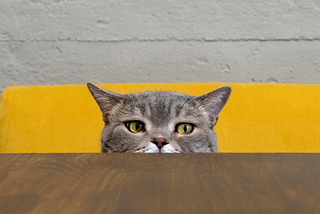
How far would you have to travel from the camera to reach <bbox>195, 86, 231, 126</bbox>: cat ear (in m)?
1.21

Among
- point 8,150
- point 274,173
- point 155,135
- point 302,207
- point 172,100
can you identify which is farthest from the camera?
point 8,150

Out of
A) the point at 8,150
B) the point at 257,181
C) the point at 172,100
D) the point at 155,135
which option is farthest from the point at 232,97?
the point at 8,150

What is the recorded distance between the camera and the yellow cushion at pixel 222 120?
141 cm

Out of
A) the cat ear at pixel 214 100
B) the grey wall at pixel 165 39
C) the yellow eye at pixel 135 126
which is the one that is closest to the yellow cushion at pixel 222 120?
the cat ear at pixel 214 100

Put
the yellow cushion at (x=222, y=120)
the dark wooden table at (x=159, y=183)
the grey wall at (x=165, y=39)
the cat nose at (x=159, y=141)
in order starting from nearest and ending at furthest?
1. the dark wooden table at (x=159, y=183)
2. the cat nose at (x=159, y=141)
3. the yellow cushion at (x=222, y=120)
4. the grey wall at (x=165, y=39)

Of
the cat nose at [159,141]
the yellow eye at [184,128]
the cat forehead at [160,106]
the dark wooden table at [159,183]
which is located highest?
the cat forehead at [160,106]

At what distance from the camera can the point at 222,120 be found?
Answer: 1.45 metres

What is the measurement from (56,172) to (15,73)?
5.49ft

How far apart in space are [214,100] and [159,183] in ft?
2.61

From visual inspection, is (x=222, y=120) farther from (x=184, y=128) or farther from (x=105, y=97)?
Result: (x=105, y=97)

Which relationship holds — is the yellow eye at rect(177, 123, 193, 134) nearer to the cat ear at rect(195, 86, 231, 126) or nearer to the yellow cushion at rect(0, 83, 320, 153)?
the cat ear at rect(195, 86, 231, 126)

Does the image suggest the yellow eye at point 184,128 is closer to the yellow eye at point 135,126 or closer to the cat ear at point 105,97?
the yellow eye at point 135,126

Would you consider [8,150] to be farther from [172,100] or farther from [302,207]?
[302,207]

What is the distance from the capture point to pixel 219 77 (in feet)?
6.32
